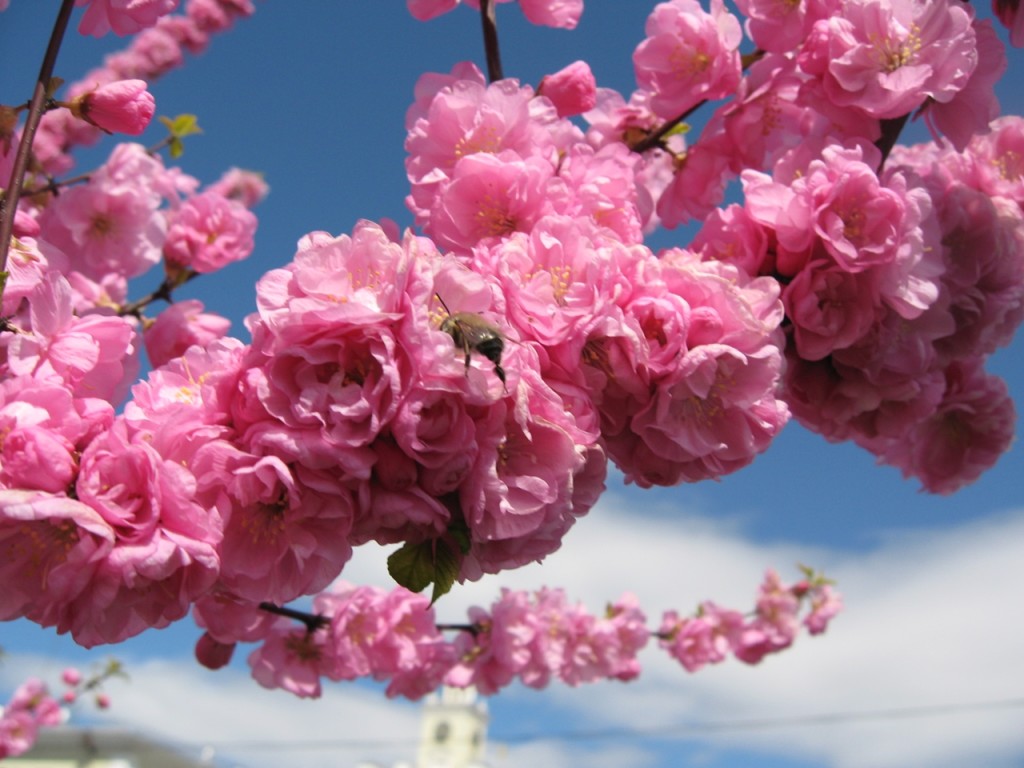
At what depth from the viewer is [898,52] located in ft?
4.64

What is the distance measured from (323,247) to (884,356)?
0.97 metres

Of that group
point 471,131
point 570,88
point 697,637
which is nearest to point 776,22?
point 570,88

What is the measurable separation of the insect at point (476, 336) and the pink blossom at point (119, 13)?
0.75m

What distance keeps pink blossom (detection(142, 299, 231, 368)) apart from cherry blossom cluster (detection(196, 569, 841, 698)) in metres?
0.74

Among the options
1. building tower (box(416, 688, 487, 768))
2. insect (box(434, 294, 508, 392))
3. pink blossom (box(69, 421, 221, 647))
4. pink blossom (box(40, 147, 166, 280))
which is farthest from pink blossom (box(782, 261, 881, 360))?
building tower (box(416, 688, 487, 768))

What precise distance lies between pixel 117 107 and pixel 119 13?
148mm

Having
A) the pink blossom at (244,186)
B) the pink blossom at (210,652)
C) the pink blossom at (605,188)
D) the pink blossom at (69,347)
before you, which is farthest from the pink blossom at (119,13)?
the pink blossom at (244,186)

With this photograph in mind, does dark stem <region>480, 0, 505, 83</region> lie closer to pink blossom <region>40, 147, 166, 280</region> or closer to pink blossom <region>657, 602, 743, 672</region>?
pink blossom <region>40, 147, 166, 280</region>

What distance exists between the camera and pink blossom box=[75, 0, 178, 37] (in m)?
1.21

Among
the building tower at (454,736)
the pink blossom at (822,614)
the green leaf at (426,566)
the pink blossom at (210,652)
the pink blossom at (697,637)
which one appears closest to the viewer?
the green leaf at (426,566)

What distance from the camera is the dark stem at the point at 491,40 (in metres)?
1.66

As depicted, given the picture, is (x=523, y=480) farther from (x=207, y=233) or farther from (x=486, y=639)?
(x=486, y=639)

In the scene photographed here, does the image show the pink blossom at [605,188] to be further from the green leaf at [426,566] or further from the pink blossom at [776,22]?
the green leaf at [426,566]

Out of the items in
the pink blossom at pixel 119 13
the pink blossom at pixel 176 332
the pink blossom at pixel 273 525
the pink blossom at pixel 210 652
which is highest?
the pink blossom at pixel 176 332
